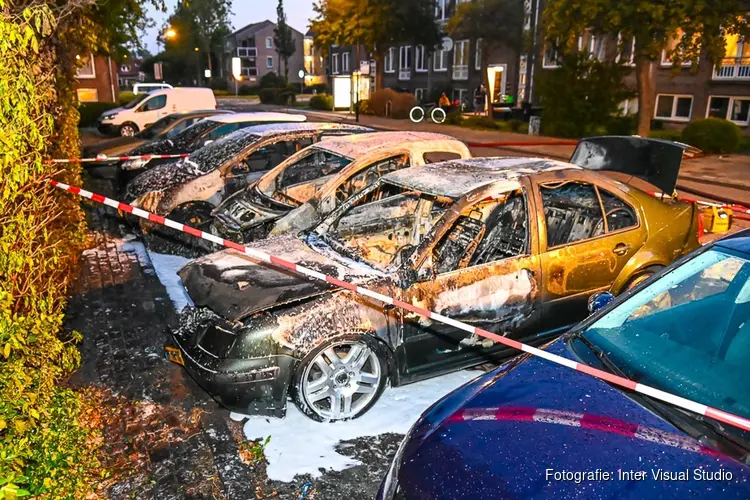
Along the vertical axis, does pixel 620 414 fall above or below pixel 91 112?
below

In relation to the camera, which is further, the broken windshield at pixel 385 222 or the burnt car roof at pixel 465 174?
the broken windshield at pixel 385 222

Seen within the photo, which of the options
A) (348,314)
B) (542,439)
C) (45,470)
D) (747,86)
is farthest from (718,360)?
(747,86)

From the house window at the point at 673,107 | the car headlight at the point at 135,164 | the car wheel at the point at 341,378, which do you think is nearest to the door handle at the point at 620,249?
the car wheel at the point at 341,378

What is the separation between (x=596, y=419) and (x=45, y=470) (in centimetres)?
284

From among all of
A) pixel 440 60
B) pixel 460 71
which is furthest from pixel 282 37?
pixel 460 71

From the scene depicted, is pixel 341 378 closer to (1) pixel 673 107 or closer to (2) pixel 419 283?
(2) pixel 419 283

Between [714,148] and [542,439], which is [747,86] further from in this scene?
[542,439]

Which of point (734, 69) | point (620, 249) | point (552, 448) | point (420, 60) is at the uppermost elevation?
point (420, 60)

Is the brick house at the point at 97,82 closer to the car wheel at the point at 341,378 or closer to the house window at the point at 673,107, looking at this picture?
the house window at the point at 673,107

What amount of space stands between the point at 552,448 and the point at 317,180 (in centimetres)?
583

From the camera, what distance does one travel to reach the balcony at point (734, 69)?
2561 cm

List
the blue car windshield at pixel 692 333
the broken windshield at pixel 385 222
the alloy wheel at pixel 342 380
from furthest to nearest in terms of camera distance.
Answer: the broken windshield at pixel 385 222
the alloy wheel at pixel 342 380
the blue car windshield at pixel 692 333

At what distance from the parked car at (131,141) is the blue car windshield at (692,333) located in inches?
426

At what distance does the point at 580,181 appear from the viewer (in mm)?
5477
